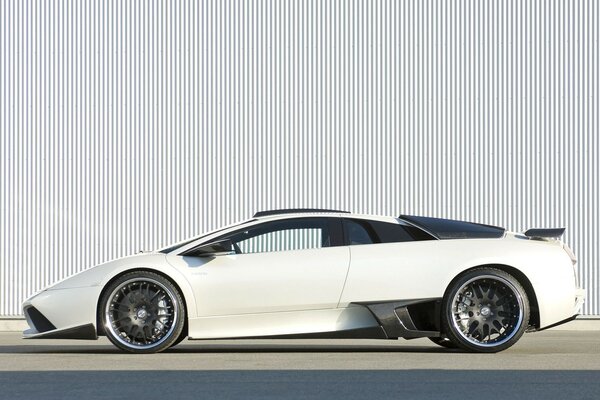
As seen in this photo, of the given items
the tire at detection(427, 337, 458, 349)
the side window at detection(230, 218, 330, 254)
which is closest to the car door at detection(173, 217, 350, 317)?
the side window at detection(230, 218, 330, 254)

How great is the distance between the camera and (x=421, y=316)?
11531 millimetres

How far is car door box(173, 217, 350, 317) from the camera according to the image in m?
11.4

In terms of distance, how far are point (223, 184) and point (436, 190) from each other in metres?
3.09

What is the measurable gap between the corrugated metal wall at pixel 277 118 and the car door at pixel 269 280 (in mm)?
8168

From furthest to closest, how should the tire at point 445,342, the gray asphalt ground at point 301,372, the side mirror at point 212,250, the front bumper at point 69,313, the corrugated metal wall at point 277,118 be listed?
the corrugated metal wall at point 277,118 → the tire at point 445,342 → the side mirror at point 212,250 → the front bumper at point 69,313 → the gray asphalt ground at point 301,372

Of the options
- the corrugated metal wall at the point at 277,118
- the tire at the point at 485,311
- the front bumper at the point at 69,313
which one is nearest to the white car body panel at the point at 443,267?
the tire at the point at 485,311

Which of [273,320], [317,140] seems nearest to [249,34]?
[317,140]

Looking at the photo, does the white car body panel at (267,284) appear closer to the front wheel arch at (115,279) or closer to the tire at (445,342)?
the front wheel arch at (115,279)

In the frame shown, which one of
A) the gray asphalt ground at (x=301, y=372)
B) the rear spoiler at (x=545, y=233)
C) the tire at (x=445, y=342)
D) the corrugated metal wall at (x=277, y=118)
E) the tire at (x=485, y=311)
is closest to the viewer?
the gray asphalt ground at (x=301, y=372)

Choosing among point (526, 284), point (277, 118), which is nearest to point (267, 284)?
point (526, 284)

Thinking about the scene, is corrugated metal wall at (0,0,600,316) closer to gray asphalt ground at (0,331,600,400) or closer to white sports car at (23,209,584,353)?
gray asphalt ground at (0,331,600,400)

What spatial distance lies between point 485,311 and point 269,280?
6.01 feet

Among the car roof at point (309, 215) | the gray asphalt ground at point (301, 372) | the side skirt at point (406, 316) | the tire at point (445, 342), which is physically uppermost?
the car roof at point (309, 215)

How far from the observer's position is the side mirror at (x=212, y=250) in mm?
11570
